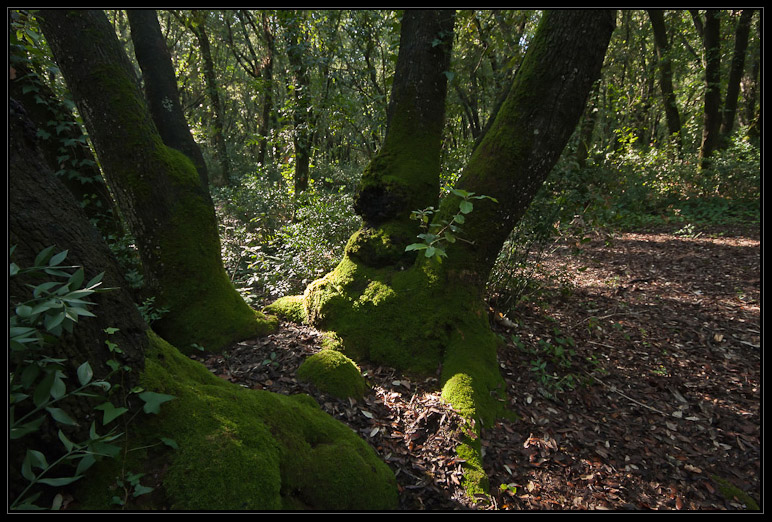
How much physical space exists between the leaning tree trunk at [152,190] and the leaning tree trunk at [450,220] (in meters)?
0.91

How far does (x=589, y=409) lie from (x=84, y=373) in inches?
142

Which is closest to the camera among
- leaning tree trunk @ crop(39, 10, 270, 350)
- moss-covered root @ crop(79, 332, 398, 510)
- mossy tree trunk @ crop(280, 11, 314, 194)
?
moss-covered root @ crop(79, 332, 398, 510)

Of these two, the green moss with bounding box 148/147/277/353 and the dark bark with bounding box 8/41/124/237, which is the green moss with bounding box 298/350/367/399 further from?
the dark bark with bounding box 8/41/124/237

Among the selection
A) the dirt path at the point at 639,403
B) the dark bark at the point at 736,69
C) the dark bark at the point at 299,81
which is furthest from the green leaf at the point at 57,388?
the dark bark at the point at 736,69

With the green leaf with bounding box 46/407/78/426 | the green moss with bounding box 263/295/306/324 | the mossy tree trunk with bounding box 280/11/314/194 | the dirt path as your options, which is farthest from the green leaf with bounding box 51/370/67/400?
the mossy tree trunk with bounding box 280/11/314/194

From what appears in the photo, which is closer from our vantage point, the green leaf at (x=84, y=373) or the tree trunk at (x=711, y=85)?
the green leaf at (x=84, y=373)

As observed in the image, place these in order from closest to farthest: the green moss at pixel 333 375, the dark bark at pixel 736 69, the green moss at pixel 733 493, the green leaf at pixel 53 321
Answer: the green leaf at pixel 53 321, the green moss at pixel 733 493, the green moss at pixel 333 375, the dark bark at pixel 736 69

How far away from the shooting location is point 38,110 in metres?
3.87

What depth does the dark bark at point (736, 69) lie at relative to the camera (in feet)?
34.2

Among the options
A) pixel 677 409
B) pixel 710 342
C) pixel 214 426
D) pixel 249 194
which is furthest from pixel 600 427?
pixel 249 194

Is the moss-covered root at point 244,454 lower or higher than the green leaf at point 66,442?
lower

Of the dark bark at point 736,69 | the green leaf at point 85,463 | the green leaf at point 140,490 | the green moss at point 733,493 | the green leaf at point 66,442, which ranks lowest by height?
the green moss at point 733,493

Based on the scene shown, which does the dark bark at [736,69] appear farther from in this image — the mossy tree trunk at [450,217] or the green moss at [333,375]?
the green moss at [333,375]

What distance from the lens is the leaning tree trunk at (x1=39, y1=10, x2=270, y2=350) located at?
10.7ft
